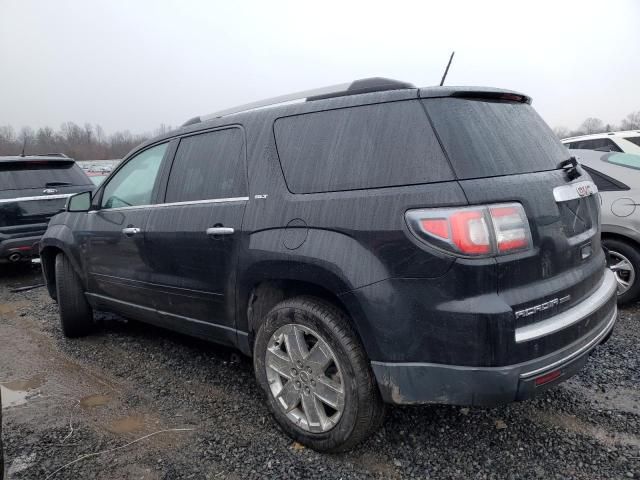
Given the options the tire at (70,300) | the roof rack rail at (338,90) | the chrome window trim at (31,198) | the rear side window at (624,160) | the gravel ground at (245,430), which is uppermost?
the roof rack rail at (338,90)

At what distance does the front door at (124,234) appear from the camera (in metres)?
3.47

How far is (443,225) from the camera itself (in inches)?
75.7

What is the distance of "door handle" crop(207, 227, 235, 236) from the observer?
8.89 ft

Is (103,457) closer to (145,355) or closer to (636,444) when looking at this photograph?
(145,355)

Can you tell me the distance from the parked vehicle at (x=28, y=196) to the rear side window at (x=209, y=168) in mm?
4421

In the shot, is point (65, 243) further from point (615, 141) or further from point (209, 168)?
point (615, 141)

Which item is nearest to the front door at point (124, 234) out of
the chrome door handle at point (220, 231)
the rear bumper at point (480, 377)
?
the chrome door handle at point (220, 231)

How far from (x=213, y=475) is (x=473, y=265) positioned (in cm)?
162

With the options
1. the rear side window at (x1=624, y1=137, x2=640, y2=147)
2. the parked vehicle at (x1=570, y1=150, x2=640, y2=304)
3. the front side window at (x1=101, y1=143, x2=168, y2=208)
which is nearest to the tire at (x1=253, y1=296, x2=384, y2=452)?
the front side window at (x1=101, y1=143, x2=168, y2=208)

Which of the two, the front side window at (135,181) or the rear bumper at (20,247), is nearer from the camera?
the front side window at (135,181)

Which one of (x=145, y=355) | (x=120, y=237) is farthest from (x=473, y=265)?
(x=145, y=355)

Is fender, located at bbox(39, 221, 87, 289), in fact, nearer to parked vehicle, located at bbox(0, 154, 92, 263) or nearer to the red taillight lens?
parked vehicle, located at bbox(0, 154, 92, 263)

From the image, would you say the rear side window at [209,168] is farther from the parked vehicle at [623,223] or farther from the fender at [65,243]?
the parked vehicle at [623,223]

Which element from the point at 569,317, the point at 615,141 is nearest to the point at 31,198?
the point at 569,317
